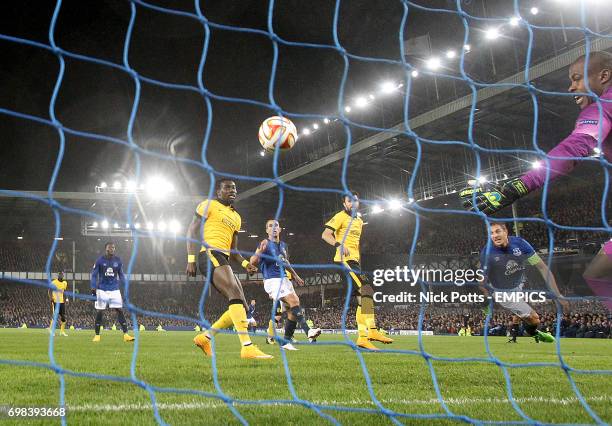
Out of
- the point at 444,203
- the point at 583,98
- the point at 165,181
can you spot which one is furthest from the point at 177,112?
the point at 583,98

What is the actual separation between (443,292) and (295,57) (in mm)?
14060

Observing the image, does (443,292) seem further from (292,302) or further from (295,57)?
(292,302)

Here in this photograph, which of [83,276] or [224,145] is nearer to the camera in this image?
[224,145]

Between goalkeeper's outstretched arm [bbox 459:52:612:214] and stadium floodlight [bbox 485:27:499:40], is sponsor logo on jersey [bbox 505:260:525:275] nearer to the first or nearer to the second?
goalkeeper's outstretched arm [bbox 459:52:612:214]

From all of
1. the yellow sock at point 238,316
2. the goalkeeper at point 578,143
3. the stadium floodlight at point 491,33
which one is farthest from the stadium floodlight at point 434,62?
the goalkeeper at point 578,143

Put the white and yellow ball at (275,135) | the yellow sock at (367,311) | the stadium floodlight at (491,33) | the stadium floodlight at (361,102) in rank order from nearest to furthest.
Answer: the white and yellow ball at (275,135), the yellow sock at (367,311), the stadium floodlight at (491,33), the stadium floodlight at (361,102)

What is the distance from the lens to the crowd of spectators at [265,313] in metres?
22.8

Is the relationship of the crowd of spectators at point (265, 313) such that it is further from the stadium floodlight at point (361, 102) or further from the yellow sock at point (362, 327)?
the yellow sock at point (362, 327)

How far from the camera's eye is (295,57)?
27000 mm

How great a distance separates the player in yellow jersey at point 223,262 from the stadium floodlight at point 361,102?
21052 millimetres

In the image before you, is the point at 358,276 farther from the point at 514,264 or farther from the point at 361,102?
the point at 361,102

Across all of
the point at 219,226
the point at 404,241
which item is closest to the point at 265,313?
the point at 404,241

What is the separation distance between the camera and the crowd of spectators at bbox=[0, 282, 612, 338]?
74.8 feet

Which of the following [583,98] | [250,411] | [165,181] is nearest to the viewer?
[250,411]
